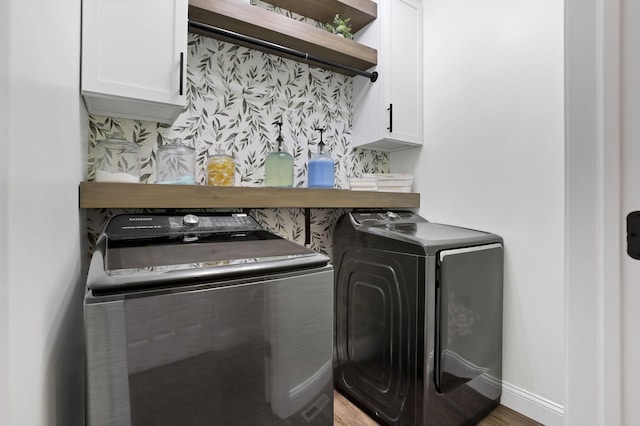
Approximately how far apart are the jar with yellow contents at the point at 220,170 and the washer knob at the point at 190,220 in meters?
0.24

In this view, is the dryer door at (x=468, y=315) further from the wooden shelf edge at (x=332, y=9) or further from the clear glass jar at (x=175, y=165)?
the wooden shelf edge at (x=332, y=9)

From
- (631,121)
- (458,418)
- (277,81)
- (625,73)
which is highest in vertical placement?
(277,81)

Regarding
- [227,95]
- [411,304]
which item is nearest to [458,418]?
[411,304]

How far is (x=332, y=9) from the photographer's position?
2.01 metres

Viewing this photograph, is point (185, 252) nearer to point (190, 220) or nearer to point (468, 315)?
point (190, 220)

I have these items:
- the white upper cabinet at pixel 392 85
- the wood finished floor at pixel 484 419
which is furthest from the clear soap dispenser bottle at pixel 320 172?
the wood finished floor at pixel 484 419

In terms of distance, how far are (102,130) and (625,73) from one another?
194 centimetres

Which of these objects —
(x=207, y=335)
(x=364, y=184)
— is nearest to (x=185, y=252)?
(x=207, y=335)

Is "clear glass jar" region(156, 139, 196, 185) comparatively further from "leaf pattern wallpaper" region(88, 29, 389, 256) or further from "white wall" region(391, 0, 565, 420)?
"white wall" region(391, 0, 565, 420)

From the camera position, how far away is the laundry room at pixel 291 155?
22.5 inches

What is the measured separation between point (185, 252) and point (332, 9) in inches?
73.8

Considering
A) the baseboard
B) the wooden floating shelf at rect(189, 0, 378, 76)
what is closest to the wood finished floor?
the baseboard

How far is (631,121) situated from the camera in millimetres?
642

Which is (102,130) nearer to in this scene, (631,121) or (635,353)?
(631,121)
